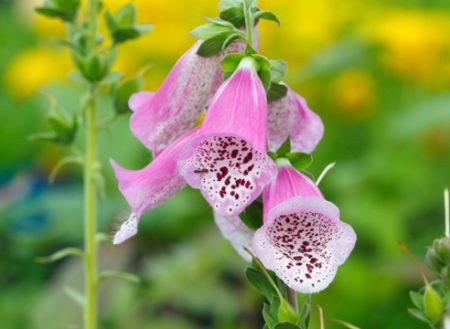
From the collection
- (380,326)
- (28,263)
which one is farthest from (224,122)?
(28,263)

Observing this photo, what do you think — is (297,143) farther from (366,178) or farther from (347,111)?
(347,111)

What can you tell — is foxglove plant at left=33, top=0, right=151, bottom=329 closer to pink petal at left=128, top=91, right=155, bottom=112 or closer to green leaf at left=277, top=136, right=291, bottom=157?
pink petal at left=128, top=91, right=155, bottom=112

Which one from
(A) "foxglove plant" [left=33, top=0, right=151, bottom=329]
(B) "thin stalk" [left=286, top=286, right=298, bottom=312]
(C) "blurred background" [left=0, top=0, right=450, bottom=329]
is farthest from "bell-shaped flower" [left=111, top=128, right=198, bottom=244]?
(C) "blurred background" [left=0, top=0, right=450, bottom=329]

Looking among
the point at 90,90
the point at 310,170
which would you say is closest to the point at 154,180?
the point at 90,90

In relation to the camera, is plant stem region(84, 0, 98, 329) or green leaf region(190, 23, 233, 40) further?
plant stem region(84, 0, 98, 329)

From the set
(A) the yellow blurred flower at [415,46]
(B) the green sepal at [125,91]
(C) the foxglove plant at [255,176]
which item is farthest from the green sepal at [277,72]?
(A) the yellow blurred flower at [415,46]

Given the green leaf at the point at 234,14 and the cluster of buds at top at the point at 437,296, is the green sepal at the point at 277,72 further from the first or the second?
the cluster of buds at top at the point at 437,296
